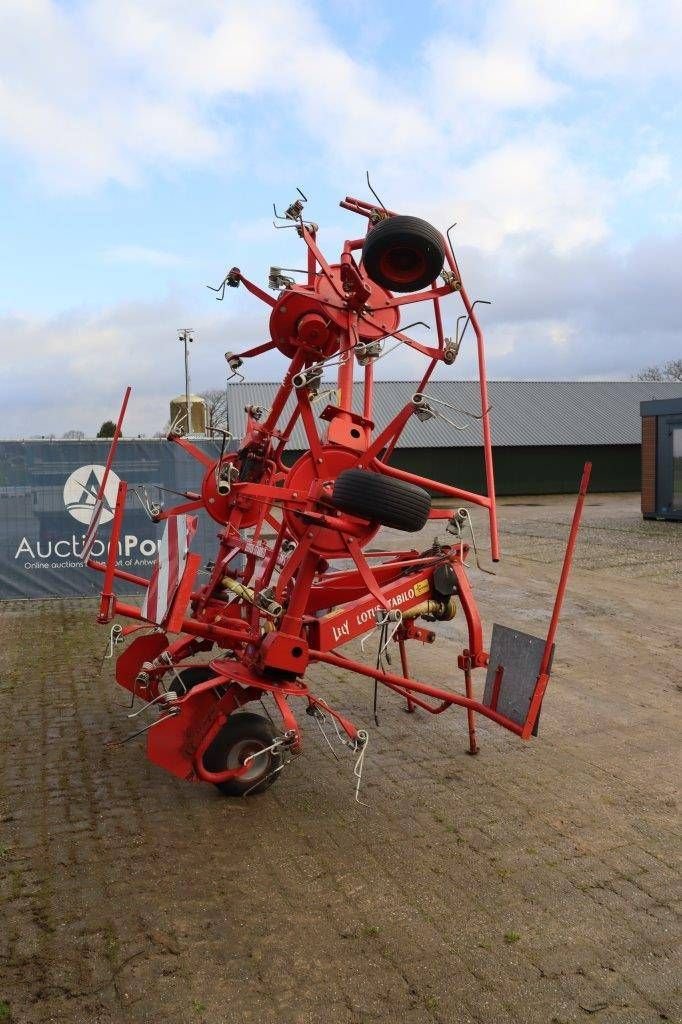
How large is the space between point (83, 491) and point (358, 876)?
28.5 feet

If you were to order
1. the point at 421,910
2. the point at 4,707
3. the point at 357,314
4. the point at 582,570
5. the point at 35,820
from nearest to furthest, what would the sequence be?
the point at 421,910
the point at 35,820
the point at 357,314
the point at 4,707
the point at 582,570

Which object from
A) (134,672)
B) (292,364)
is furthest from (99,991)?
(292,364)

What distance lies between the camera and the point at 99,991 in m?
3.40

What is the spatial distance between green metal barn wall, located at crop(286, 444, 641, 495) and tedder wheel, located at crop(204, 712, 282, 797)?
2841 centimetres

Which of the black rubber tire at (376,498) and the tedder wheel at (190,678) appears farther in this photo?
the tedder wheel at (190,678)

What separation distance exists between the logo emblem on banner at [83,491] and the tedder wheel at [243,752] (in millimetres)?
7336

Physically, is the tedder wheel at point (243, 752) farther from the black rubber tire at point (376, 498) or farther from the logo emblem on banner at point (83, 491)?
the logo emblem on banner at point (83, 491)

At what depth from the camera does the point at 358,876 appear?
434 cm

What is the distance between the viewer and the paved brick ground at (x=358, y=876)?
3418 millimetres

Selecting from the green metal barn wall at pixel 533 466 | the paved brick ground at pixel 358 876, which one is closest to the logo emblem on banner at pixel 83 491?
the paved brick ground at pixel 358 876

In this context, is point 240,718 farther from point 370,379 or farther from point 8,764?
point 370,379

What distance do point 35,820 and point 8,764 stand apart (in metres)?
0.99

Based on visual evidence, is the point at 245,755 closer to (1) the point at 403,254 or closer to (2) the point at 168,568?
(2) the point at 168,568

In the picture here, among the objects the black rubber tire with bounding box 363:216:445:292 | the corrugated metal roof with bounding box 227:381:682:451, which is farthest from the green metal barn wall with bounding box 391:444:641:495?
the black rubber tire with bounding box 363:216:445:292
